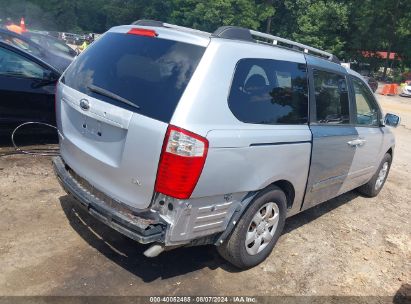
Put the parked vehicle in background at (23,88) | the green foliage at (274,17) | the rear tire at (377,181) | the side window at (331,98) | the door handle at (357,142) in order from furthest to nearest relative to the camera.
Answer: the green foliage at (274,17) → the rear tire at (377,181) → the parked vehicle in background at (23,88) → the door handle at (357,142) → the side window at (331,98)

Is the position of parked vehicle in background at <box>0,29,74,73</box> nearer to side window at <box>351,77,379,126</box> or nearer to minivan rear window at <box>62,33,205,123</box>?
minivan rear window at <box>62,33,205,123</box>

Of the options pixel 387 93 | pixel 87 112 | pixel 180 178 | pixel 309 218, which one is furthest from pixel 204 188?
pixel 387 93

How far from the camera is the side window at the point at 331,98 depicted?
13.1ft

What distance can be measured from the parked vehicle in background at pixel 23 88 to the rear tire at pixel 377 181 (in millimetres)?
4437

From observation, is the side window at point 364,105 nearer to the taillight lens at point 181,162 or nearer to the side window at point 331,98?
the side window at point 331,98

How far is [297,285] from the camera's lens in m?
3.54

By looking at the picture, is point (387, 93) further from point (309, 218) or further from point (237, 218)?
point (237, 218)

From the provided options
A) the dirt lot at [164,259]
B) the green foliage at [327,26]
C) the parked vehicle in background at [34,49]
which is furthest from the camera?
the green foliage at [327,26]

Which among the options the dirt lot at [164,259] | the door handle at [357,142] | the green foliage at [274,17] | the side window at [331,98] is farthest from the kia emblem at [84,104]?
the green foliage at [274,17]

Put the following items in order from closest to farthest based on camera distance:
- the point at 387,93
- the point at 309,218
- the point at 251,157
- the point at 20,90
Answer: the point at 251,157 < the point at 309,218 < the point at 20,90 < the point at 387,93

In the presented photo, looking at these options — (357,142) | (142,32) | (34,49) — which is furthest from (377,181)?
(34,49)

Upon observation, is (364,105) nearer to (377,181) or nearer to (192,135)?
(377,181)

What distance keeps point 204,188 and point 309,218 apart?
8.17 feet

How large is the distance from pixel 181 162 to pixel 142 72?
76cm
